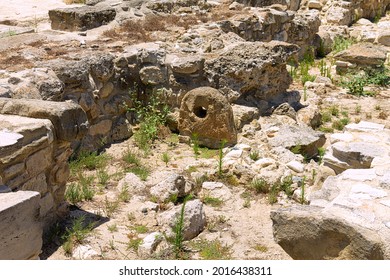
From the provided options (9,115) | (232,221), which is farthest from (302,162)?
(9,115)

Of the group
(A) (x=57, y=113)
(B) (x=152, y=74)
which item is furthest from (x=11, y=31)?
(A) (x=57, y=113)

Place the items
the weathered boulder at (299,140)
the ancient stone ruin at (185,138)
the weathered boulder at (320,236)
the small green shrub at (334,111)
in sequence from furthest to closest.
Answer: the small green shrub at (334,111) → the weathered boulder at (299,140) → the ancient stone ruin at (185,138) → the weathered boulder at (320,236)

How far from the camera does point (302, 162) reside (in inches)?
238

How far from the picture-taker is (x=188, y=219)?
4.41 meters

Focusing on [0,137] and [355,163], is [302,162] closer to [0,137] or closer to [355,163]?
[355,163]

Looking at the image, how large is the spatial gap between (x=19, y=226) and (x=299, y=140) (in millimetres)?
4157

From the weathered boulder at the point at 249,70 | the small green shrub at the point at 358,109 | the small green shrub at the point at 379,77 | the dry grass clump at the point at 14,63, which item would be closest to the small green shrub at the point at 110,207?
the dry grass clump at the point at 14,63

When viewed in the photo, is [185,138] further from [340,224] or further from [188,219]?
[340,224]

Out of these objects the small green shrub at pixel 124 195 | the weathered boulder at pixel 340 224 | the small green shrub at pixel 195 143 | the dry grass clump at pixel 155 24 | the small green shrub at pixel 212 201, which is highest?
the dry grass clump at pixel 155 24

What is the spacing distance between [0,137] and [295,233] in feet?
7.64

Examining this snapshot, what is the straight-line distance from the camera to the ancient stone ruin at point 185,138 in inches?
A: 149

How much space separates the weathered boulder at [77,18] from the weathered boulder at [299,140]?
382cm

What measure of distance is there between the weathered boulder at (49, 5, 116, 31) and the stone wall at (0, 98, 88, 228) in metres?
4.20

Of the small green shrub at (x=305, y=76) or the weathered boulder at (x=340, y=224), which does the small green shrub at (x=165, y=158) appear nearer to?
the weathered boulder at (x=340, y=224)
